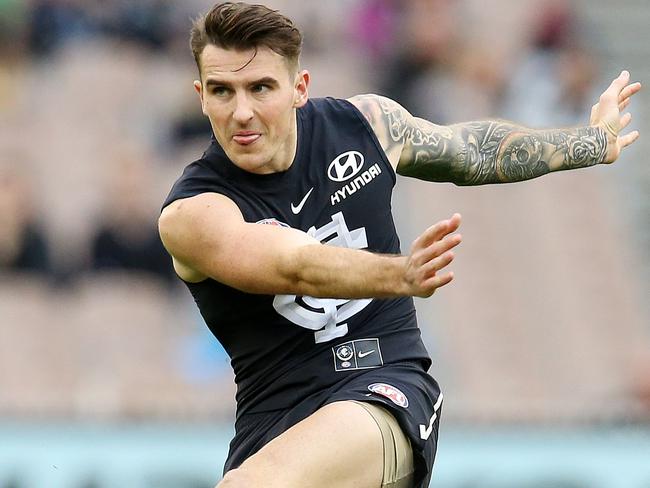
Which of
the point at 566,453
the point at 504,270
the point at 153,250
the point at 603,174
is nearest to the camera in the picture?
the point at 566,453

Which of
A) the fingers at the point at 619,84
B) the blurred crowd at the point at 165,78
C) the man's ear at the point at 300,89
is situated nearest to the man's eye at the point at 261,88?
the man's ear at the point at 300,89

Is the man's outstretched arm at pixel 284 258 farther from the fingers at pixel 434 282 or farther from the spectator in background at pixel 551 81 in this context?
the spectator in background at pixel 551 81

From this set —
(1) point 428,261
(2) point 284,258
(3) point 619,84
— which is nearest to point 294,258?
(2) point 284,258

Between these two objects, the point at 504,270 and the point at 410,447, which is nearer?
the point at 410,447

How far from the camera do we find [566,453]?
10000mm

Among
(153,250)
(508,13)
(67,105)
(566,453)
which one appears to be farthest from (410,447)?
(508,13)

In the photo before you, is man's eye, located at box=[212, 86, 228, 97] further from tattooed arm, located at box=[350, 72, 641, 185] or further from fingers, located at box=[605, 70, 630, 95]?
fingers, located at box=[605, 70, 630, 95]

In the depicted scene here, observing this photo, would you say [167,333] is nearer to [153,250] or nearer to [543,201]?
[153,250]

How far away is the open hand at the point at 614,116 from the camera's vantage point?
700cm

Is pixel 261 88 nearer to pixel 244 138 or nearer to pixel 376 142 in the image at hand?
pixel 244 138

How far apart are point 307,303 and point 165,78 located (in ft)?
25.0

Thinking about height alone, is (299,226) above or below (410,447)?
above

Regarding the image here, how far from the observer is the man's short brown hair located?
588 cm

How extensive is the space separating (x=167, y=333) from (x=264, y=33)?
5997mm
